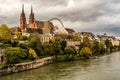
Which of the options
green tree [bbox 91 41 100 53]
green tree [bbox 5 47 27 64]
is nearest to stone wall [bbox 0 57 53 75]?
green tree [bbox 5 47 27 64]

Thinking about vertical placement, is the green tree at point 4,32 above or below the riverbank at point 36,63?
above

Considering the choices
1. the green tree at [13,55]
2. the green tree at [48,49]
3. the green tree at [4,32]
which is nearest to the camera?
the green tree at [13,55]

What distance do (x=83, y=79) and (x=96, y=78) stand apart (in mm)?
1698

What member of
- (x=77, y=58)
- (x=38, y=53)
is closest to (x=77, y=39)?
(x=77, y=58)

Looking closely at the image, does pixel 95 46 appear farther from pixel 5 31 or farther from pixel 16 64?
pixel 16 64

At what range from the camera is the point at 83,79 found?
3372cm

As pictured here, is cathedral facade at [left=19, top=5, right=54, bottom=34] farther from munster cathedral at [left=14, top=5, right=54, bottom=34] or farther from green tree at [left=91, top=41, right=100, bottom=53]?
green tree at [left=91, top=41, right=100, bottom=53]

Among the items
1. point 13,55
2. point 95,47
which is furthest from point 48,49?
point 95,47

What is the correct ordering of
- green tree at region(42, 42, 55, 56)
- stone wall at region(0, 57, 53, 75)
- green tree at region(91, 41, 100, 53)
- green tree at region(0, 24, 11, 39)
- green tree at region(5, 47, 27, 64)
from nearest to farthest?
1. stone wall at region(0, 57, 53, 75)
2. green tree at region(5, 47, 27, 64)
3. green tree at region(0, 24, 11, 39)
4. green tree at region(42, 42, 55, 56)
5. green tree at region(91, 41, 100, 53)

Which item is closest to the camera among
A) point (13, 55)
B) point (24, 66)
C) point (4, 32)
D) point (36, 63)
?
point (13, 55)

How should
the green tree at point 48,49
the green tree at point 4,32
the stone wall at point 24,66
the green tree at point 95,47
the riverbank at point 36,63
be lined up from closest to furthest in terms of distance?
the stone wall at point 24,66, the riverbank at point 36,63, the green tree at point 4,32, the green tree at point 48,49, the green tree at point 95,47

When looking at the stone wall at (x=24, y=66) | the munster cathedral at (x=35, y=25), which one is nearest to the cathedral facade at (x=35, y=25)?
the munster cathedral at (x=35, y=25)

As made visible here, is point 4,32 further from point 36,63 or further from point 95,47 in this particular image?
point 95,47

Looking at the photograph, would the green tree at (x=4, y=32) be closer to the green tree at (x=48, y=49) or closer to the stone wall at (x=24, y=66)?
the green tree at (x=48, y=49)
